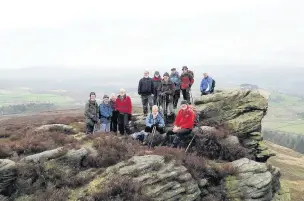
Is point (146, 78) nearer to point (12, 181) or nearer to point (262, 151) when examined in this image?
point (262, 151)

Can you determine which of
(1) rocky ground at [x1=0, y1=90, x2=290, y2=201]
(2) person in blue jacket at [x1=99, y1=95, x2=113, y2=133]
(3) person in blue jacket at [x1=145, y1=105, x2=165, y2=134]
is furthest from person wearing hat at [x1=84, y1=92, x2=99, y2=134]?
(3) person in blue jacket at [x1=145, y1=105, x2=165, y2=134]

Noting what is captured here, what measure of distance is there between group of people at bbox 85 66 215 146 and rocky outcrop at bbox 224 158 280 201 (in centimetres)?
419

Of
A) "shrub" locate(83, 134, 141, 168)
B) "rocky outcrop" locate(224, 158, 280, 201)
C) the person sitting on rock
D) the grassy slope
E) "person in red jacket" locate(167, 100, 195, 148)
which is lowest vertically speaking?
the grassy slope

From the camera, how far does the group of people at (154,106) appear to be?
76.7ft

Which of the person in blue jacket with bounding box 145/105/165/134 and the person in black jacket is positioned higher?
the person in black jacket

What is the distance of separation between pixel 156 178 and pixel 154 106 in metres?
6.06

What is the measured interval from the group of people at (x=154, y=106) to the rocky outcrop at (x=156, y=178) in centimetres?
427

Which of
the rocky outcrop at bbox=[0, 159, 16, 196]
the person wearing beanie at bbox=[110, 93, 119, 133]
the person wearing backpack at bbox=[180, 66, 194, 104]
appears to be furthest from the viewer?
the person wearing backpack at bbox=[180, 66, 194, 104]

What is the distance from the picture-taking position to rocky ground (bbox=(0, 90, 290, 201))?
55.1ft

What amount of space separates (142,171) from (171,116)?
1199 centimetres

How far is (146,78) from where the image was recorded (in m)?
28.7

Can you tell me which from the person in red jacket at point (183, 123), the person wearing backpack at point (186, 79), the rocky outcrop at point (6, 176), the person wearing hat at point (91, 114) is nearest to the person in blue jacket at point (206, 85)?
the person wearing backpack at point (186, 79)

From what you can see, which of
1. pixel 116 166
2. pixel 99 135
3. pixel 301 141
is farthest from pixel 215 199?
pixel 301 141

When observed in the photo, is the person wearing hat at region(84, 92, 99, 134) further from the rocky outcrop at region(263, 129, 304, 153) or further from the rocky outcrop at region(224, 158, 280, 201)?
the rocky outcrop at region(263, 129, 304, 153)
